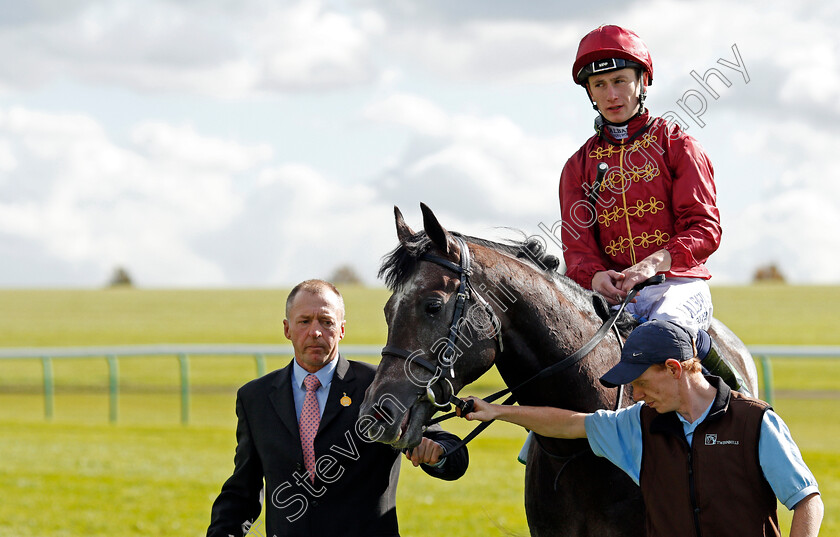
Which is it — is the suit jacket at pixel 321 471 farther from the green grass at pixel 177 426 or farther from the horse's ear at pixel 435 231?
the horse's ear at pixel 435 231

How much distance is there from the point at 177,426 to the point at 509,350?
39.0ft

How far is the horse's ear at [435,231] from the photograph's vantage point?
279cm

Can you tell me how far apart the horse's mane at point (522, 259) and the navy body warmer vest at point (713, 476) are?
564mm

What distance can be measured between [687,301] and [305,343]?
1.39 meters

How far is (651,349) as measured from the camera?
2.68 m

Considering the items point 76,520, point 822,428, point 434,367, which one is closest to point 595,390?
point 434,367

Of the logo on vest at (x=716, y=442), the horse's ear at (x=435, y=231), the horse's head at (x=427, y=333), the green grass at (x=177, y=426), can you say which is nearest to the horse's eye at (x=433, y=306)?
the horse's head at (x=427, y=333)

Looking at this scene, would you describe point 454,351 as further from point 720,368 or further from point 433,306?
point 720,368

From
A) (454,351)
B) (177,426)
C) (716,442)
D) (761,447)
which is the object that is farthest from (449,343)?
(177,426)

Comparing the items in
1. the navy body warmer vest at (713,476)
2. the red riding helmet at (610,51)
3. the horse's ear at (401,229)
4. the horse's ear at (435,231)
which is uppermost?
the red riding helmet at (610,51)

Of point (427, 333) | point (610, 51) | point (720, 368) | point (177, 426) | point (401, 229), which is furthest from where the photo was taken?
point (177, 426)

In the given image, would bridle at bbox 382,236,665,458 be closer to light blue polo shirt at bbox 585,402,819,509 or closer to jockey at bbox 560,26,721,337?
light blue polo shirt at bbox 585,402,819,509

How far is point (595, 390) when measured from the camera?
3.11 metres

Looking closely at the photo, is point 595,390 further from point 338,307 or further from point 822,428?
point 822,428
